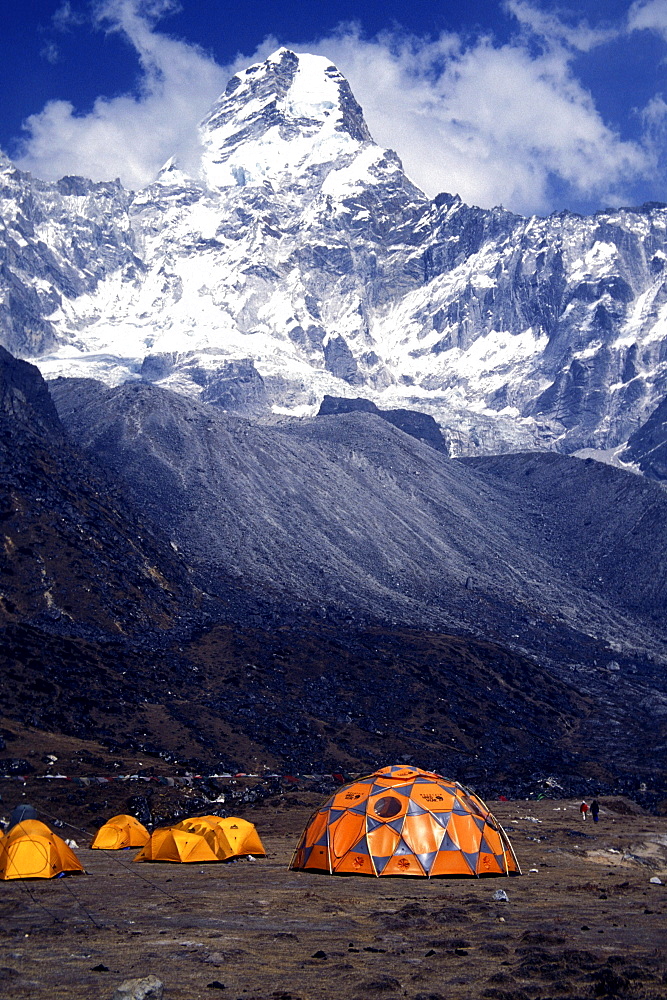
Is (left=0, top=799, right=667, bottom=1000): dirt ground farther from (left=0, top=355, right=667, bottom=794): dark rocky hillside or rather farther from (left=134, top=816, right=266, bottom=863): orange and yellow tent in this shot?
(left=0, top=355, right=667, bottom=794): dark rocky hillside

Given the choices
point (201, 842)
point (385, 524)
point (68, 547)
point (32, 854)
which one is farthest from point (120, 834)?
point (385, 524)

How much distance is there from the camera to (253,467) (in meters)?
146

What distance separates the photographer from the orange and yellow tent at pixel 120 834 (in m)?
40.3

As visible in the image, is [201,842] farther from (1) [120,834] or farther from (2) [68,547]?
(2) [68,547]

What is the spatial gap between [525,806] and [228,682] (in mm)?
30548

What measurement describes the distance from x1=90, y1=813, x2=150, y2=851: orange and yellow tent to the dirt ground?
5.55 meters

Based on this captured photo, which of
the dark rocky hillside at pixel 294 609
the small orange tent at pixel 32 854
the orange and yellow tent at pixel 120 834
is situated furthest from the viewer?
the dark rocky hillside at pixel 294 609

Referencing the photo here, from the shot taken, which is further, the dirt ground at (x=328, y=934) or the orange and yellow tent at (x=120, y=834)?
the orange and yellow tent at (x=120, y=834)

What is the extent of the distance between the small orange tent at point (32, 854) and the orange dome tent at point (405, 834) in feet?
24.5

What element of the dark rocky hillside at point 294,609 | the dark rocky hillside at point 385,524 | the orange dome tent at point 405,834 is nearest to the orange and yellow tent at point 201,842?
the orange dome tent at point 405,834

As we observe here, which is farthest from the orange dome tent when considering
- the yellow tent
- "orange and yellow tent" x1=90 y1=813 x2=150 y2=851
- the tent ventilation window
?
"orange and yellow tent" x1=90 y1=813 x2=150 y2=851

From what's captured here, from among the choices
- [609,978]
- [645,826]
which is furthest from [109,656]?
[609,978]

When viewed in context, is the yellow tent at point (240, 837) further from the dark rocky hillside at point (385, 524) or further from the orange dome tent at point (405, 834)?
the dark rocky hillside at point (385, 524)

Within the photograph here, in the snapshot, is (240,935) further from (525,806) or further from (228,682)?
(228,682)
